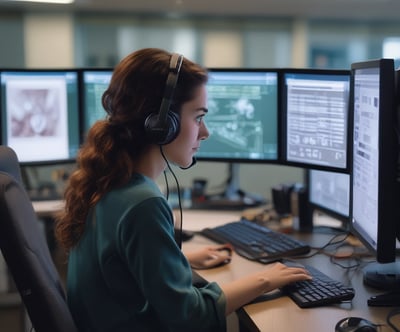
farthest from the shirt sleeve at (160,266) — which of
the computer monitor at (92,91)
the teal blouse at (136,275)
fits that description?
the computer monitor at (92,91)

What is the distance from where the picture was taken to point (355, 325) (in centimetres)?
101

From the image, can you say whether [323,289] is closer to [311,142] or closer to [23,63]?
[311,142]

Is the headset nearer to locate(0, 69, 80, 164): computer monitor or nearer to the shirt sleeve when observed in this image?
the shirt sleeve

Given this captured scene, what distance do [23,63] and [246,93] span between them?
345 cm

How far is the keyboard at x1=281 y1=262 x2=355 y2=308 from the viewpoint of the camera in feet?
3.82

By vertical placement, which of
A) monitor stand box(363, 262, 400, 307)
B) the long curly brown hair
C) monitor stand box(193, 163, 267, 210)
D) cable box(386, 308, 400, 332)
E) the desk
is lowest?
the desk

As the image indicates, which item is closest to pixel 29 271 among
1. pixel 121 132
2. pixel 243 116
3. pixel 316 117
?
pixel 121 132

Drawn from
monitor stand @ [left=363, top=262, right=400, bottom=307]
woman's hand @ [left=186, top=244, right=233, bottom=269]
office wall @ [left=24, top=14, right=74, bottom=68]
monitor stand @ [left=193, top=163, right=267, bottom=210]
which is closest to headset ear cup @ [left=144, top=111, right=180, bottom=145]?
woman's hand @ [left=186, top=244, right=233, bottom=269]

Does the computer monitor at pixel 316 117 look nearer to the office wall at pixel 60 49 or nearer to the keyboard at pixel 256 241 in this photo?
the keyboard at pixel 256 241

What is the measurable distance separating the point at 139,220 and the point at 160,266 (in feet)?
0.32

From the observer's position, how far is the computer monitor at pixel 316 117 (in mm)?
1705

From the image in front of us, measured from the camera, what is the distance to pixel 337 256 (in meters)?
1.55

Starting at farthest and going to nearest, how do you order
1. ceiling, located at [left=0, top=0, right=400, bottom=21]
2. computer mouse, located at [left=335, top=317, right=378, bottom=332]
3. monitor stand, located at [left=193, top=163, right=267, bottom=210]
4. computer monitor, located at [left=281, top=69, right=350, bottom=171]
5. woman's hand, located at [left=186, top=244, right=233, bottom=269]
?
1. ceiling, located at [left=0, top=0, right=400, bottom=21]
2. monitor stand, located at [left=193, top=163, right=267, bottom=210]
3. computer monitor, located at [left=281, top=69, right=350, bottom=171]
4. woman's hand, located at [left=186, top=244, right=233, bottom=269]
5. computer mouse, located at [left=335, top=317, right=378, bottom=332]

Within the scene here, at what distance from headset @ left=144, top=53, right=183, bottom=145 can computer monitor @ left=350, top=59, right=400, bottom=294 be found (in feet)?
1.40
